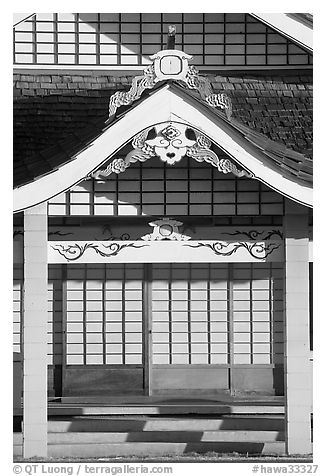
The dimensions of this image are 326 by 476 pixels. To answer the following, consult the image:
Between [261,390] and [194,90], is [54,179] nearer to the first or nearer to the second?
[194,90]

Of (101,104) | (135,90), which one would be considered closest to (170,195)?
(135,90)

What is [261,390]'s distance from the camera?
59.0ft

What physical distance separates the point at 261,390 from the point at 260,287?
1.53 metres

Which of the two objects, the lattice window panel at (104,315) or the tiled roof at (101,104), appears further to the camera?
the lattice window panel at (104,315)

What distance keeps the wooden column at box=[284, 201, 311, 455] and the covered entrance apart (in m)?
3.80

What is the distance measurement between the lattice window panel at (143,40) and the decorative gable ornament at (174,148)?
4.06m

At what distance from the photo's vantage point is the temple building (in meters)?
13.7

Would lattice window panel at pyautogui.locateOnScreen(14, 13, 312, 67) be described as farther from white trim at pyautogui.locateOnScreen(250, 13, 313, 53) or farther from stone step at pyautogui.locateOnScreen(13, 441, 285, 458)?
stone step at pyautogui.locateOnScreen(13, 441, 285, 458)

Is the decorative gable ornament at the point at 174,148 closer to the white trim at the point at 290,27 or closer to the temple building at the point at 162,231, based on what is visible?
the temple building at the point at 162,231

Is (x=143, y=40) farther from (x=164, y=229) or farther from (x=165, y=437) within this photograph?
(x=165, y=437)

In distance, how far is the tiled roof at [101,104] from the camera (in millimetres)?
16359

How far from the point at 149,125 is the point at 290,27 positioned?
446 cm

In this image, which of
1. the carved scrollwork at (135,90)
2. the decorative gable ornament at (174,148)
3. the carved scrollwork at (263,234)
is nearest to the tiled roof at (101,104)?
the carved scrollwork at (263,234)

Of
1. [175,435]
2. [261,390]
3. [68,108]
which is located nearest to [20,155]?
[68,108]
